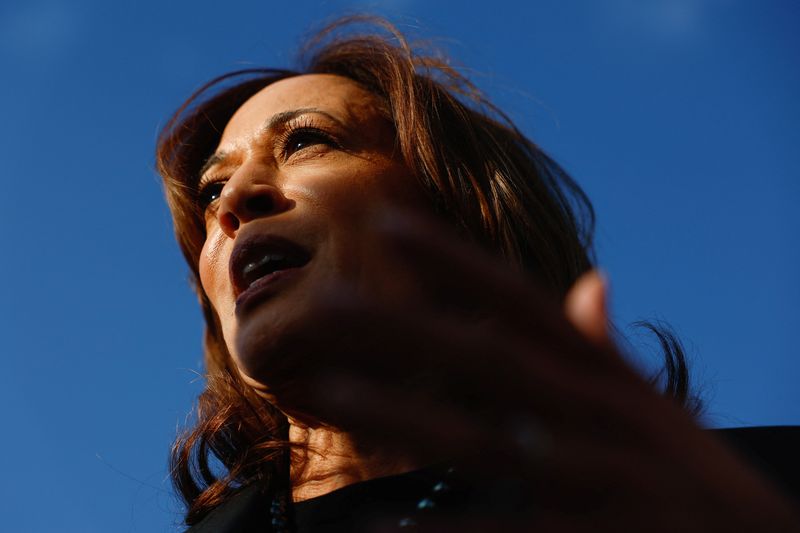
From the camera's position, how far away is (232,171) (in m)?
3.16

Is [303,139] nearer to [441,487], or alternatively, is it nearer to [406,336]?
[441,487]

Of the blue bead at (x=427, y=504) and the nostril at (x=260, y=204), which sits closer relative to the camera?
the blue bead at (x=427, y=504)

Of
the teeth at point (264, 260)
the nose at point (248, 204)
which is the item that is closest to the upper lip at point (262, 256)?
the teeth at point (264, 260)

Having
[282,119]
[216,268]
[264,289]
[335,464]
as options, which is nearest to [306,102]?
[282,119]

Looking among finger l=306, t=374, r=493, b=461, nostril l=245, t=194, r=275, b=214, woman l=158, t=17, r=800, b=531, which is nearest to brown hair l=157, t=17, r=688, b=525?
woman l=158, t=17, r=800, b=531

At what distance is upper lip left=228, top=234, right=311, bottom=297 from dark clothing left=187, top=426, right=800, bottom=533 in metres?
0.77

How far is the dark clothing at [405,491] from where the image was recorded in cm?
224

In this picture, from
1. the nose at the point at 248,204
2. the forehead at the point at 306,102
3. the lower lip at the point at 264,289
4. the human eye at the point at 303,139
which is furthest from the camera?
the forehead at the point at 306,102

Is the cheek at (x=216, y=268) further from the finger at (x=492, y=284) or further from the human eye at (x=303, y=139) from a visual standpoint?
the finger at (x=492, y=284)

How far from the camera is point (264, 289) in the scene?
2.49 meters

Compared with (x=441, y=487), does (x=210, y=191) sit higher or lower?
higher

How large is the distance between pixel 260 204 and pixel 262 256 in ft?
0.65

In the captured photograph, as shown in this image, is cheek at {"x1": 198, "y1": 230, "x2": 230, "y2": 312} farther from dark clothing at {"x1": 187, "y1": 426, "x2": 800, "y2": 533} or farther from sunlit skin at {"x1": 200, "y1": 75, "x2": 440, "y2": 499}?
dark clothing at {"x1": 187, "y1": 426, "x2": 800, "y2": 533}

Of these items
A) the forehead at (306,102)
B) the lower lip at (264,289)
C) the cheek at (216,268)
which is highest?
the forehead at (306,102)
